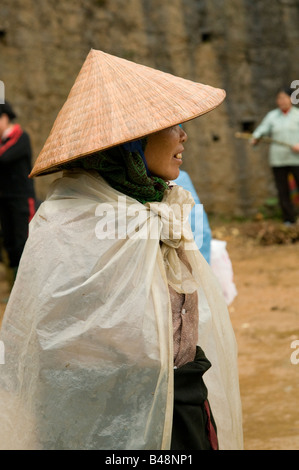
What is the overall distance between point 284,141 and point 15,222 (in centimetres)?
474

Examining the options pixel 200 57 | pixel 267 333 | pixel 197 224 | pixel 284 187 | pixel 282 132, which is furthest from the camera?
pixel 200 57

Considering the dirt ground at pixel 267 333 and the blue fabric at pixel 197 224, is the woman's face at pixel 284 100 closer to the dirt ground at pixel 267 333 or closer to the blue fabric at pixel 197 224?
the dirt ground at pixel 267 333

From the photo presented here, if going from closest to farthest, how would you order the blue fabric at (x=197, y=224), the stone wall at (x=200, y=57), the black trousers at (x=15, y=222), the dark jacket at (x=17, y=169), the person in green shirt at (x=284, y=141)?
the blue fabric at (x=197, y=224) → the dark jacket at (x=17, y=169) → the black trousers at (x=15, y=222) → the stone wall at (x=200, y=57) → the person in green shirt at (x=284, y=141)

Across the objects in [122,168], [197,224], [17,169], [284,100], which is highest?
[284,100]

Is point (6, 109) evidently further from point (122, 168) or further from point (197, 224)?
point (122, 168)

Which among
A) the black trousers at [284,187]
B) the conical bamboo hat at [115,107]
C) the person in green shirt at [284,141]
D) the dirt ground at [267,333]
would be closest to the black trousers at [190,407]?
the conical bamboo hat at [115,107]

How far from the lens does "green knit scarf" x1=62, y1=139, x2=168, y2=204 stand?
208 cm

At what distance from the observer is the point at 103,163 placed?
2.09 metres

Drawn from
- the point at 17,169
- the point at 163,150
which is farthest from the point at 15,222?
the point at 163,150

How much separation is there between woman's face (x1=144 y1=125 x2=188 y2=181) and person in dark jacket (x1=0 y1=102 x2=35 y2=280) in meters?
3.67

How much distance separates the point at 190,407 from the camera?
6.82ft

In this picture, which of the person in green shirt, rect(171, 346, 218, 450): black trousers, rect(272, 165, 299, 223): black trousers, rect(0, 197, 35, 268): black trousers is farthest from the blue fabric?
rect(272, 165, 299, 223): black trousers

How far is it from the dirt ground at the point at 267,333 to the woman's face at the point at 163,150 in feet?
6.76

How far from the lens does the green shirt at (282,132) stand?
9.44 meters
